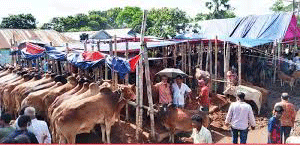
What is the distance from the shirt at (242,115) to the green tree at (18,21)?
37.6m

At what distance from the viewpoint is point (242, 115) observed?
6.39 meters

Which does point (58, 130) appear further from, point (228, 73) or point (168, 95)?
point (228, 73)

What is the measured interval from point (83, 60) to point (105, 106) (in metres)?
2.55

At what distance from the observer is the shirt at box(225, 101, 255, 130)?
20.9 feet

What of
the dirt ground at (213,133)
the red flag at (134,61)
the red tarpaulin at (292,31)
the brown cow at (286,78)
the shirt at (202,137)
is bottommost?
the dirt ground at (213,133)

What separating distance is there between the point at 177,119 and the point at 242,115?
2207mm

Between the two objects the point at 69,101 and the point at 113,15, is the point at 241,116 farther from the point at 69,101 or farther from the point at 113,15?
the point at 113,15

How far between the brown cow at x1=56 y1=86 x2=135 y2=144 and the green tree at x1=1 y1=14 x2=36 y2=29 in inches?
1372

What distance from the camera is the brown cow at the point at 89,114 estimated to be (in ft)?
24.2

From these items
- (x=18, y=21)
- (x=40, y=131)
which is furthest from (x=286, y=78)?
(x=18, y=21)

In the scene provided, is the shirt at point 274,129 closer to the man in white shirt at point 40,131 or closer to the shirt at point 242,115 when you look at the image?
the shirt at point 242,115

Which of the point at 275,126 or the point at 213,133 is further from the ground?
the point at 275,126

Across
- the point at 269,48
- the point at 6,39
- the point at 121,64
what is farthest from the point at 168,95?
the point at 6,39

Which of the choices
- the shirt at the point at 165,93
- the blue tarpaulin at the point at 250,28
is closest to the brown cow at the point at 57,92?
the shirt at the point at 165,93
